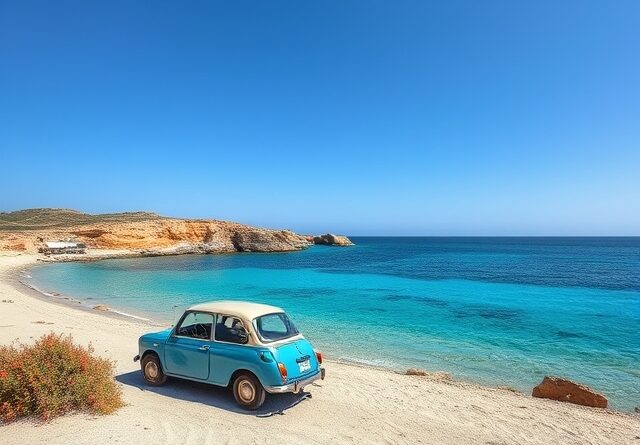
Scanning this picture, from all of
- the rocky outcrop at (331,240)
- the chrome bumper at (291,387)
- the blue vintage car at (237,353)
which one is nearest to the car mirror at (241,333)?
the blue vintage car at (237,353)

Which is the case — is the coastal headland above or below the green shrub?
above

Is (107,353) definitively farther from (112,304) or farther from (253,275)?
(253,275)

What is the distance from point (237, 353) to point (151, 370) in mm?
2554

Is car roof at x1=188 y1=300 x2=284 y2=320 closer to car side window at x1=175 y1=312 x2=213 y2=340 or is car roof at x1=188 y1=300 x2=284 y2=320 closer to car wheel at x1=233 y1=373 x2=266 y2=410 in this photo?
car side window at x1=175 y1=312 x2=213 y2=340

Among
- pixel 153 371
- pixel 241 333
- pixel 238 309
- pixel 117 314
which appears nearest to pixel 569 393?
pixel 241 333

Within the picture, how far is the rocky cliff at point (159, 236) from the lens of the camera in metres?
68.9

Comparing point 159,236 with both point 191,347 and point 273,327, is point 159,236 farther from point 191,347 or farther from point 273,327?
point 273,327

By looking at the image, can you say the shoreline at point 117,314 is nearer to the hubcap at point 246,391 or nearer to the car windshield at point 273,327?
the car windshield at point 273,327

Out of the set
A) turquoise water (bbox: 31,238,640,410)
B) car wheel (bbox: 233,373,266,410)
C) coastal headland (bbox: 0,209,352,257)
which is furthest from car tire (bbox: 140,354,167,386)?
coastal headland (bbox: 0,209,352,257)

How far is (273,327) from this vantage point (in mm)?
7922

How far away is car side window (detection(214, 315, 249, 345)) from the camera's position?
773 centimetres

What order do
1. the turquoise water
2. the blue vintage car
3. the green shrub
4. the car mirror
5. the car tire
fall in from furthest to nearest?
the turquoise water < the car tire < the car mirror < the blue vintage car < the green shrub

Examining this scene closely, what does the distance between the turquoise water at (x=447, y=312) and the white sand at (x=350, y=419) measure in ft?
9.96

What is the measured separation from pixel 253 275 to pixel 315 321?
84.9 feet
